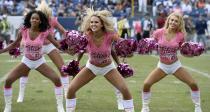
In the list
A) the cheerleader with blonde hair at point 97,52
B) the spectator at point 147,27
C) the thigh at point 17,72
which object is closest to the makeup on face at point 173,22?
the cheerleader with blonde hair at point 97,52

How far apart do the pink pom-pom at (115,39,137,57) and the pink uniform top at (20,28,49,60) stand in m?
1.18

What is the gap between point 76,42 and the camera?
8281mm

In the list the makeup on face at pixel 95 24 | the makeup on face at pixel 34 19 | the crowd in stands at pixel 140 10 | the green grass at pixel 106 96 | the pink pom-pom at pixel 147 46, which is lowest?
the green grass at pixel 106 96

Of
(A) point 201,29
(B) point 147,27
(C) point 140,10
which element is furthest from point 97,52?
(C) point 140,10

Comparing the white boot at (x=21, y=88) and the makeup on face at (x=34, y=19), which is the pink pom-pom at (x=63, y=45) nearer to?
the makeup on face at (x=34, y=19)

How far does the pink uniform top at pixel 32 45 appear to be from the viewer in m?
8.85

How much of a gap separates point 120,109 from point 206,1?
22.6m

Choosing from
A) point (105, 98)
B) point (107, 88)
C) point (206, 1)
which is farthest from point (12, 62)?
point (206, 1)

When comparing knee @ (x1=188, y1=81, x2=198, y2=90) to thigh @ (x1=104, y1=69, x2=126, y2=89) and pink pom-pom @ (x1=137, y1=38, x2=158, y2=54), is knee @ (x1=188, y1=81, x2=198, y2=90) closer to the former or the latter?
pink pom-pom @ (x1=137, y1=38, x2=158, y2=54)

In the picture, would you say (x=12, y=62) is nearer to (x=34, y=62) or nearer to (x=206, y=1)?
(x=34, y=62)

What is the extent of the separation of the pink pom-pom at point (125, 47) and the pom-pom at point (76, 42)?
0.57 meters

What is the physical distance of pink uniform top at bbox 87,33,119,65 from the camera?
26.3ft

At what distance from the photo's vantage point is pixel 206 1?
103ft

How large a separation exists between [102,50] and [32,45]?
53.0 inches
